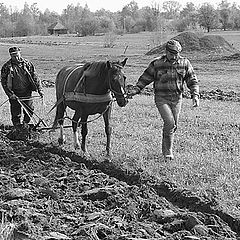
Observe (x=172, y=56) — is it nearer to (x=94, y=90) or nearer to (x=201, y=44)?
(x=94, y=90)

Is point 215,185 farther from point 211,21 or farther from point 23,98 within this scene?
point 211,21

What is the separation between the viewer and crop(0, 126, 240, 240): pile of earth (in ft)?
17.8

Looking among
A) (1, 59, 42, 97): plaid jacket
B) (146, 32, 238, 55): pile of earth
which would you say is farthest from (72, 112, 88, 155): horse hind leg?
(146, 32, 238, 55): pile of earth

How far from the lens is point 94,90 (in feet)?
30.7

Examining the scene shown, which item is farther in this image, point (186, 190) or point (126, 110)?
point (126, 110)

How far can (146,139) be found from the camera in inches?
430

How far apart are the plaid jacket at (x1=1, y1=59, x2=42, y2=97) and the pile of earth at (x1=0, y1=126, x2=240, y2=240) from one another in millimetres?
2875

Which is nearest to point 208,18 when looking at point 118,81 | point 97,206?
point 118,81

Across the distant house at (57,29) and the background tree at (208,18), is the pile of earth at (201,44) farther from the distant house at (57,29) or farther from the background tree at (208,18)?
the distant house at (57,29)

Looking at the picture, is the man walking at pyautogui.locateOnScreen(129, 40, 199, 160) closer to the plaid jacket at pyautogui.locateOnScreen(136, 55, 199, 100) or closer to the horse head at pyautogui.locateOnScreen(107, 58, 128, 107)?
the plaid jacket at pyautogui.locateOnScreen(136, 55, 199, 100)

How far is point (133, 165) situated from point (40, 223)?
3114mm

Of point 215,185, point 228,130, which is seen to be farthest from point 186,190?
point 228,130

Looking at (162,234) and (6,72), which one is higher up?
(6,72)

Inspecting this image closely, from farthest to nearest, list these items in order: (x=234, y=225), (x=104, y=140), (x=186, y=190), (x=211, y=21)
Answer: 1. (x=211, y=21)
2. (x=104, y=140)
3. (x=186, y=190)
4. (x=234, y=225)
